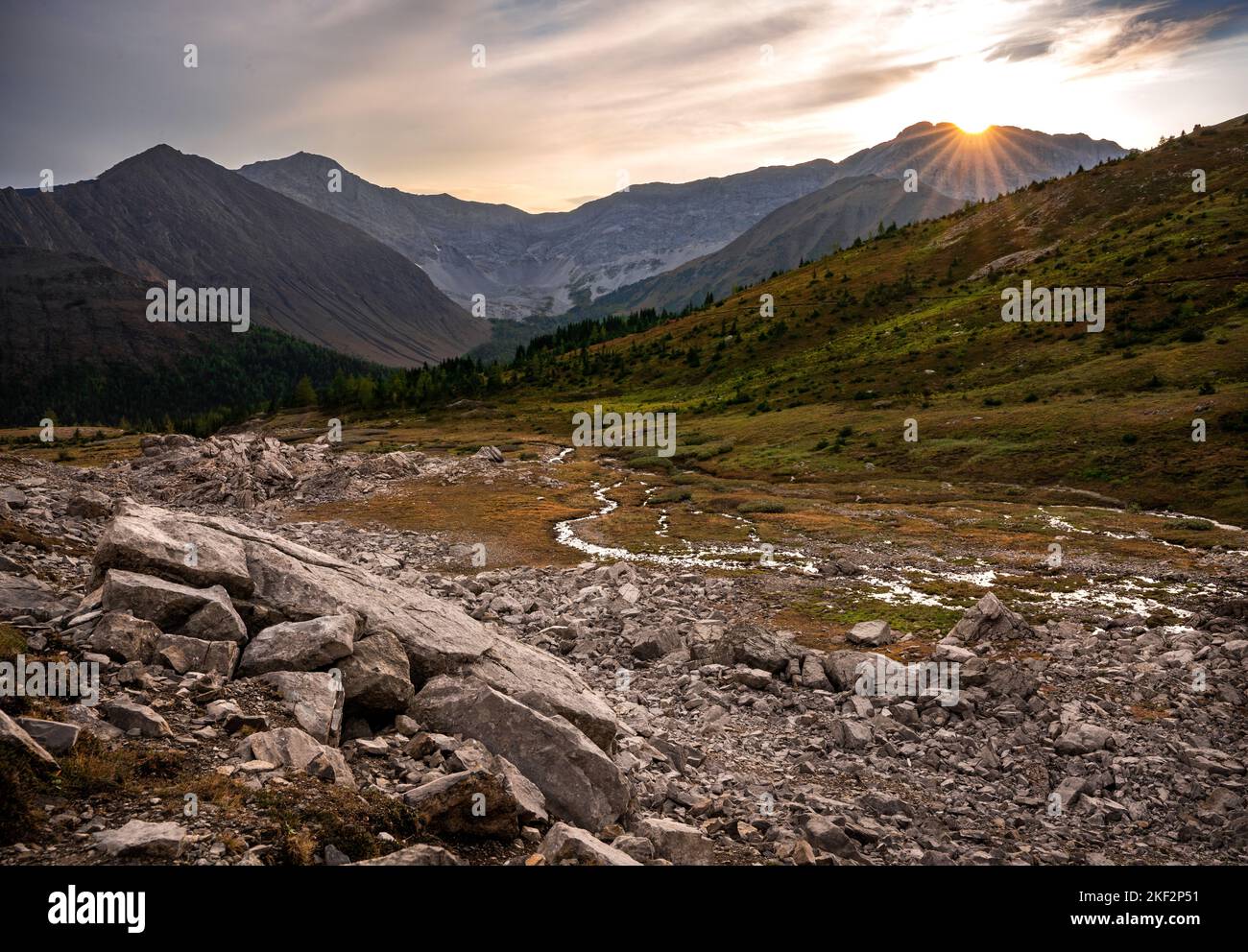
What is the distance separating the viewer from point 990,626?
29281mm

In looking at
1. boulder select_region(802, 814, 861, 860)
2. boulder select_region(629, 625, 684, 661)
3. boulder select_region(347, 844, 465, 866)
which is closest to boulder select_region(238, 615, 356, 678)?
boulder select_region(347, 844, 465, 866)

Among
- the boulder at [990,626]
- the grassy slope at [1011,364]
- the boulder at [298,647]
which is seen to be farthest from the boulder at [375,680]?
the grassy slope at [1011,364]

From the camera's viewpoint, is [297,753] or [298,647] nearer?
[297,753]

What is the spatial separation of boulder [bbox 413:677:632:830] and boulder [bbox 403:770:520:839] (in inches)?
78.4

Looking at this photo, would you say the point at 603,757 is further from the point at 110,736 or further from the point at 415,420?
the point at 415,420

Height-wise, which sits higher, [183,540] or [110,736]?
[183,540]

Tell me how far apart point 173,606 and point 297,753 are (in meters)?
5.62

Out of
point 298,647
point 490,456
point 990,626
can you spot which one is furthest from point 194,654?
point 490,456

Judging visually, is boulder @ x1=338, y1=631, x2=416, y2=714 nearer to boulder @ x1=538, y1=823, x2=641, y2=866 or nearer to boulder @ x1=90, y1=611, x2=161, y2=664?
boulder @ x1=90, y1=611, x2=161, y2=664

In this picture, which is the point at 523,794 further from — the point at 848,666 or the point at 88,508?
the point at 88,508

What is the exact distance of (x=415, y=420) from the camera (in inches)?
6432

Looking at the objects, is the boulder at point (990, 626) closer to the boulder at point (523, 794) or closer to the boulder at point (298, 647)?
the boulder at point (523, 794)
